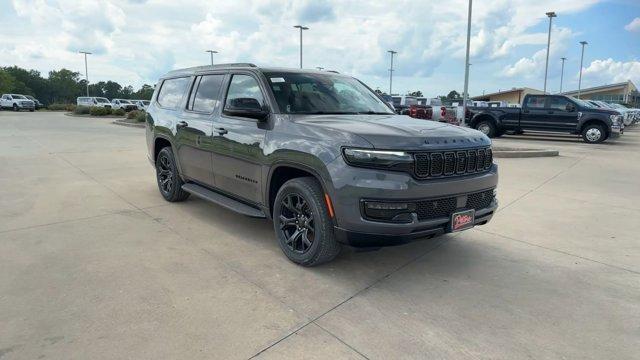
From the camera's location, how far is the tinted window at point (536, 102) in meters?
17.6

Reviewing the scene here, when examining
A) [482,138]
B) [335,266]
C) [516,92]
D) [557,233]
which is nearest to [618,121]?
[557,233]

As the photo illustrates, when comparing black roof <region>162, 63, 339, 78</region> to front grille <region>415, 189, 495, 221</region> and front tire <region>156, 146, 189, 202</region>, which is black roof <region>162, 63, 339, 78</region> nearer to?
front tire <region>156, 146, 189, 202</region>

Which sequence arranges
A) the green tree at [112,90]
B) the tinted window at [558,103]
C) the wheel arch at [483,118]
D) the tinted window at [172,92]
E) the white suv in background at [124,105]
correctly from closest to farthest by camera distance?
the tinted window at [172,92]
the tinted window at [558,103]
the wheel arch at [483,118]
the white suv in background at [124,105]
the green tree at [112,90]

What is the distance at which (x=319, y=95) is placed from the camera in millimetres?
4742

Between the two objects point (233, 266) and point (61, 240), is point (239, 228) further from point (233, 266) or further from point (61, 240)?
point (61, 240)

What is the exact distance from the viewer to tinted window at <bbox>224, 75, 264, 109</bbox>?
4.30 meters

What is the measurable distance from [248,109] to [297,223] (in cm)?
114

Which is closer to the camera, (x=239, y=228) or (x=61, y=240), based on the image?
(x=61, y=240)

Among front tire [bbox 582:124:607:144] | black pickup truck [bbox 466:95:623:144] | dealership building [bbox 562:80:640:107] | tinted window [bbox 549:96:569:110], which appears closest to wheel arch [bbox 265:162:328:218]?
black pickup truck [bbox 466:95:623:144]

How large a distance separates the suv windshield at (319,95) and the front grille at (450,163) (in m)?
1.27

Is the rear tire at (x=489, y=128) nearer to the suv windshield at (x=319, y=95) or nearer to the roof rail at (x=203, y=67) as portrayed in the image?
the suv windshield at (x=319, y=95)

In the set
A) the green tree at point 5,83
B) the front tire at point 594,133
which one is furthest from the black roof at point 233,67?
the green tree at point 5,83

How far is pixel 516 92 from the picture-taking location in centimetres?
6059

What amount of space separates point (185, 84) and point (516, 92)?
203 ft
